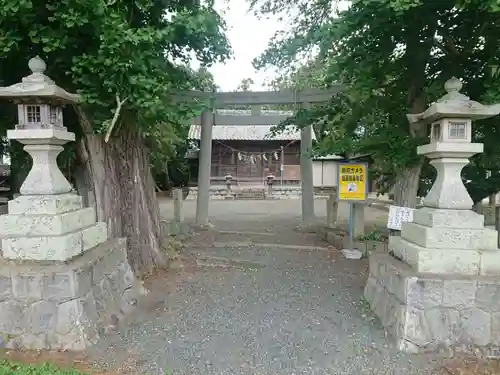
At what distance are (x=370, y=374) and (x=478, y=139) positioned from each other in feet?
12.9

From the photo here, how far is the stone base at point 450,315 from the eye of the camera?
3.25m

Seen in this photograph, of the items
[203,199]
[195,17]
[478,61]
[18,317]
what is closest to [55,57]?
[195,17]

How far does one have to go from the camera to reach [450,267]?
11.0ft

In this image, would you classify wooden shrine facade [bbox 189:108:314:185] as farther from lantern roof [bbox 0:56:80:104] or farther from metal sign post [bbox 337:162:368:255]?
lantern roof [bbox 0:56:80:104]

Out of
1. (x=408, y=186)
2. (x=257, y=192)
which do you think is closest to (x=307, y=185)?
(x=408, y=186)

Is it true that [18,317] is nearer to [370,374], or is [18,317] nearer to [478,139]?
[370,374]

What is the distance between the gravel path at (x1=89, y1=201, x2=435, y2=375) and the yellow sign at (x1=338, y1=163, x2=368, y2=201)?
1.26 meters

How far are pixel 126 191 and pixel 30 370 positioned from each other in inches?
111

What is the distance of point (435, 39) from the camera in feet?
16.1

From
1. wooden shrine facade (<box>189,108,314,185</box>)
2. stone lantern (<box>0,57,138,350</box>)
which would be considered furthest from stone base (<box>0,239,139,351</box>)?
wooden shrine facade (<box>189,108,314,185</box>)

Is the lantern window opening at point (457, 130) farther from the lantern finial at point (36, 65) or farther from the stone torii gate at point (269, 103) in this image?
the stone torii gate at point (269, 103)

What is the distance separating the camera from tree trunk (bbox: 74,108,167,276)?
4801 millimetres

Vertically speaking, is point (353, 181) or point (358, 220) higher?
point (353, 181)

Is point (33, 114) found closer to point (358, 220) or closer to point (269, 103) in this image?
point (358, 220)
